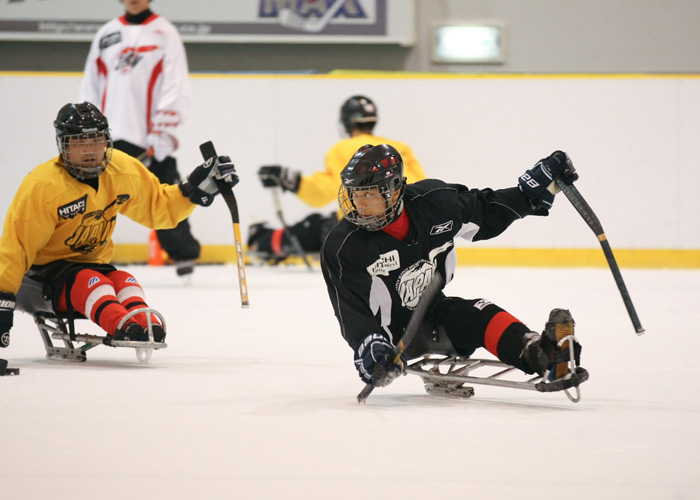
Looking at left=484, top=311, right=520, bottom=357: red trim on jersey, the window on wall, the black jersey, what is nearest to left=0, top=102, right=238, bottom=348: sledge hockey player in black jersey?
the black jersey

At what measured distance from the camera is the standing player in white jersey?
634cm

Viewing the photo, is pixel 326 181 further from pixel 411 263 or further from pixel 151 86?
pixel 411 263

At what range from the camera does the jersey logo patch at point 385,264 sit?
2893 millimetres

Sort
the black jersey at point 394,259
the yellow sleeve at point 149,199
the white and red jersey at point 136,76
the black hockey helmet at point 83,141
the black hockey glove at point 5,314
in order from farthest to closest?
1. the white and red jersey at point 136,76
2. the yellow sleeve at point 149,199
3. the black hockey helmet at point 83,141
4. the black hockey glove at point 5,314
5. the black jersey at point 394,259

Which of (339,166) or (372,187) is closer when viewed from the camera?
(372,187)

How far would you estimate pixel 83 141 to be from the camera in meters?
3.54

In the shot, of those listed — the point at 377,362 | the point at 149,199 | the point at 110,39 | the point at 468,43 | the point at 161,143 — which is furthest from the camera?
the point at 468,43

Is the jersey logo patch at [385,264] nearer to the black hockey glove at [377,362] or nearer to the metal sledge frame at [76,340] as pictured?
the black hockey glove at [377,362]

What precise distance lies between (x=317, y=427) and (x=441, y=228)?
761 millimetres

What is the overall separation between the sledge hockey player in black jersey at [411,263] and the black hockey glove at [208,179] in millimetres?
1033

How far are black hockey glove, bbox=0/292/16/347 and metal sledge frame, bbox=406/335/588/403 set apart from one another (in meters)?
1.31

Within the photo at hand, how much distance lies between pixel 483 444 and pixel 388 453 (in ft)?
0.73

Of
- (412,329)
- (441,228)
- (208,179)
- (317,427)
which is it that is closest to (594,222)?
(441,228)

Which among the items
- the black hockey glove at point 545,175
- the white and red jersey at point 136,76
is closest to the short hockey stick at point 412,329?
the black hockey glove at point 545,175
